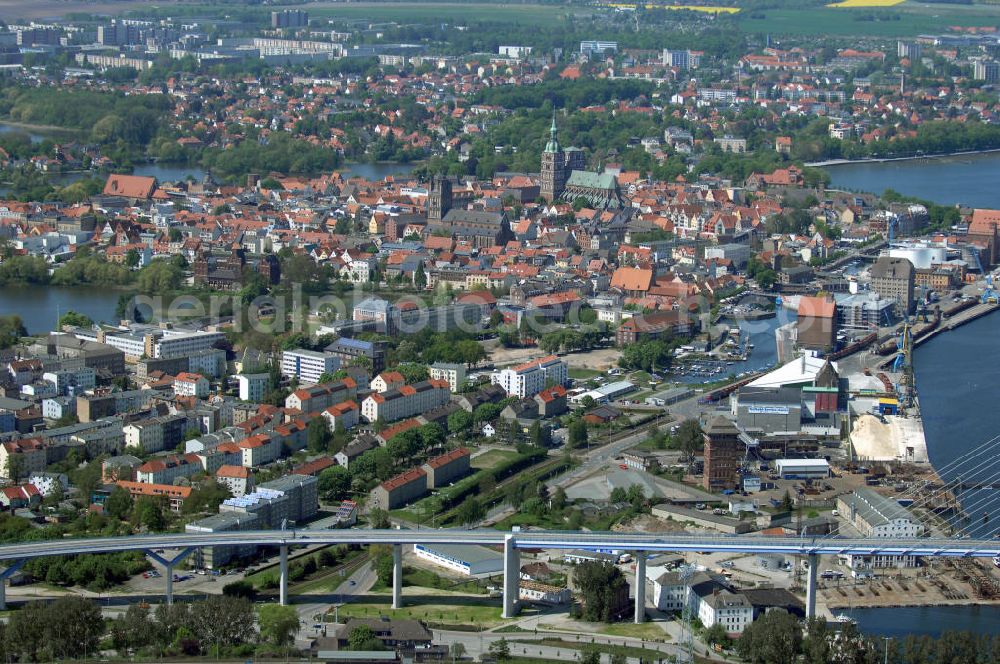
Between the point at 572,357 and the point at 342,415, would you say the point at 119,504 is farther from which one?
the point at 572,357

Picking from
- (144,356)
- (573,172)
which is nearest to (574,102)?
(573,172)

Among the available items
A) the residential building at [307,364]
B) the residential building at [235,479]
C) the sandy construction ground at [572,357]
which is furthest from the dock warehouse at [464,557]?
the sandy construction ground at [572,357]

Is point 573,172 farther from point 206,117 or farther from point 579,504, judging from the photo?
point 579,504

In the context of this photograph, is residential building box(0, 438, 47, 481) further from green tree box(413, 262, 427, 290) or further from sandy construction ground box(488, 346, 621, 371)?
green tree box(413, 262, 427, 290)

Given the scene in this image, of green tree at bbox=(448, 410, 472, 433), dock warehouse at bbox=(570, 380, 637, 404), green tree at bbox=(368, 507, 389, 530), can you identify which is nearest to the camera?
green tree at bbox=(368, 507, 389, 530)

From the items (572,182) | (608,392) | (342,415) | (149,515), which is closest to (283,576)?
(149,515)

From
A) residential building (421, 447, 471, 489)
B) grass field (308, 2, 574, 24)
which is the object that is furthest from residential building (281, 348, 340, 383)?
grass field (308, 2, 574, 24)

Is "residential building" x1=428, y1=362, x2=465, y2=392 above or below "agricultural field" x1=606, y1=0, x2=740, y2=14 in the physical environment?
below
